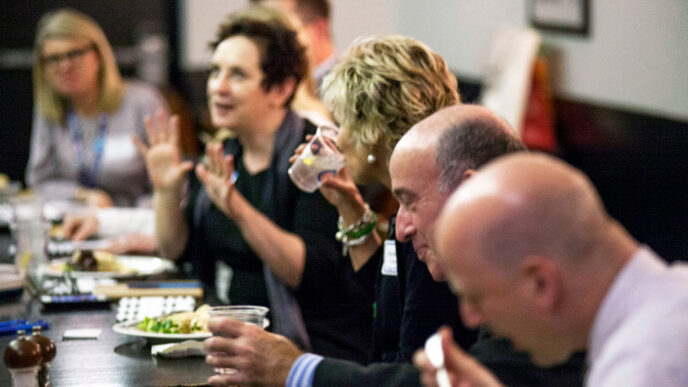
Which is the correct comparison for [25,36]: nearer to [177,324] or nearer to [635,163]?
[635,163]

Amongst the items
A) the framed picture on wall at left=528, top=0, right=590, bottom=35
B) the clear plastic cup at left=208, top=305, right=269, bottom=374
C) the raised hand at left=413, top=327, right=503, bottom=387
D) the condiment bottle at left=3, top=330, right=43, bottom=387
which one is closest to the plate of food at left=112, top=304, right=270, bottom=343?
the clear plastic cup at left=208, top=305, right=269, bottom=374

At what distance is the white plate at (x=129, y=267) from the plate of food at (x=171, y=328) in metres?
0.70

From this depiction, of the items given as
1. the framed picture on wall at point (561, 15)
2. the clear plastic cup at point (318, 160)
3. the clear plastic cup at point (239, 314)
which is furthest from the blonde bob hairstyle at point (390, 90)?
the framed picture on wall at point (561, 15)

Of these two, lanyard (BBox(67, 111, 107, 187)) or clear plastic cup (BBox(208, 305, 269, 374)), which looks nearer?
clear plastic cup (BBox(208, 305, 269, 374))

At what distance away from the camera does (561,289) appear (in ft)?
3.14

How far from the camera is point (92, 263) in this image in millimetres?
2846

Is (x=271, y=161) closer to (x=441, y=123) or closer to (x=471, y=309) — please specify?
(x=441, y=123)

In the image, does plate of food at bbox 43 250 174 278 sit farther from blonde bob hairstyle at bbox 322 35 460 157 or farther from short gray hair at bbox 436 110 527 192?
short gray hair at bbox 436 110 527 192

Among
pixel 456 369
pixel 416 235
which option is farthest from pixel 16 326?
pixel 456 369

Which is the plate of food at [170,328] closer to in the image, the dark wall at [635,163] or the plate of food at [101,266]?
the plate of food at [101,266]

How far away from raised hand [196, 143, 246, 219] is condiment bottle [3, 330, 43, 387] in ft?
3.04

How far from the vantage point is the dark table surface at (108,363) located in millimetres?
1815

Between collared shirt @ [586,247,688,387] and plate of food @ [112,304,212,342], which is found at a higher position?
collared shirt @ [586,247,688,387]

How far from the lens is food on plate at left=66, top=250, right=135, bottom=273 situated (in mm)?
2844
